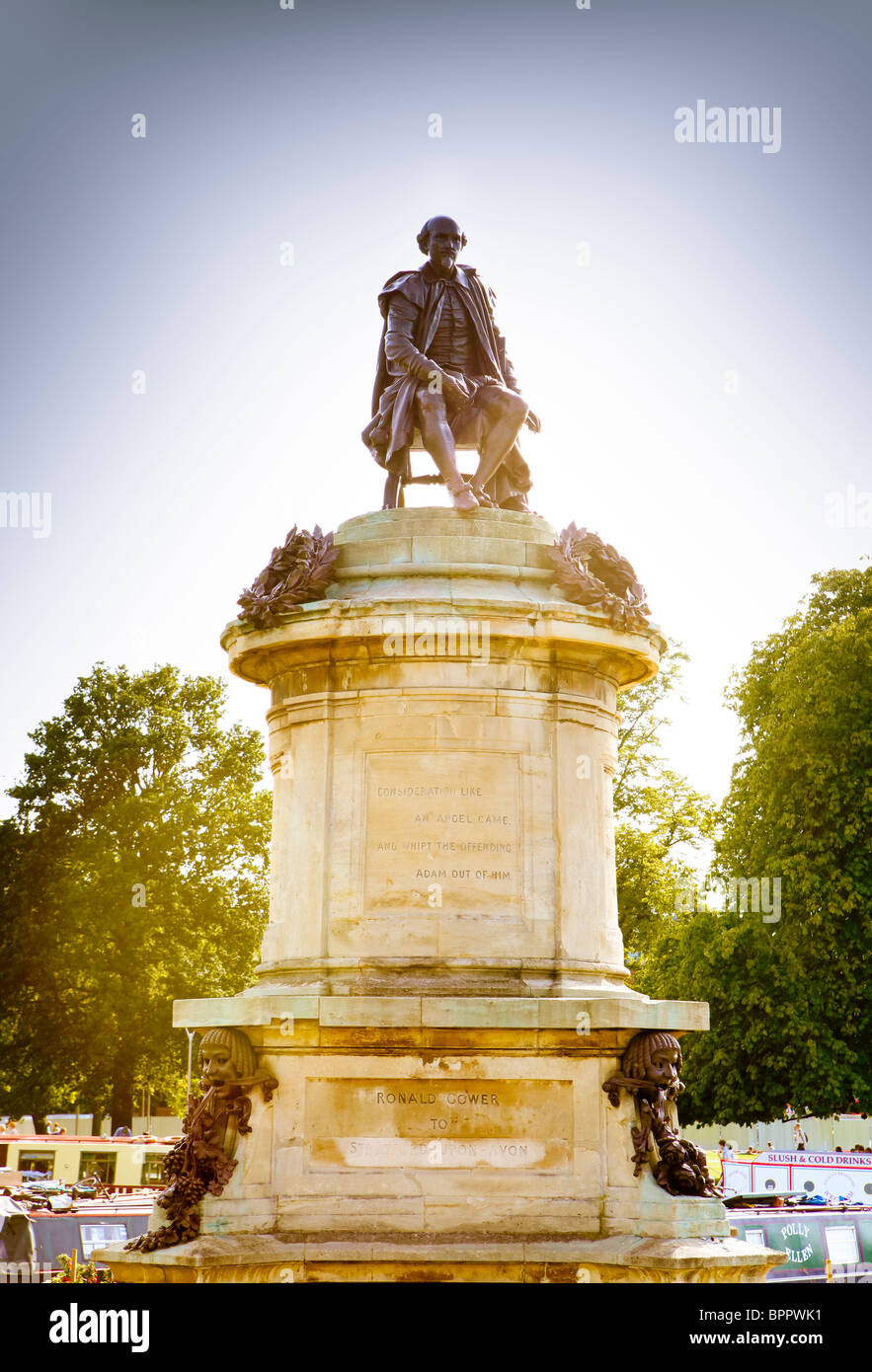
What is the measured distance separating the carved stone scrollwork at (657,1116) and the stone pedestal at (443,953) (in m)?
0.12

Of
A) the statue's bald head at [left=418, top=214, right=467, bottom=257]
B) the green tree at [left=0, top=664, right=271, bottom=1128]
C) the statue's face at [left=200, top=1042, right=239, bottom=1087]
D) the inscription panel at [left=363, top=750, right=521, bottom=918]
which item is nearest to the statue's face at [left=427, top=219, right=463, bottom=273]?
the statue's bald head at [left=418, top=214, right=467, bottom=257]

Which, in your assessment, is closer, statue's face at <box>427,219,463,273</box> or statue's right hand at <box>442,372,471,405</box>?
statue's right hand at <box>442,372,471,405</box>

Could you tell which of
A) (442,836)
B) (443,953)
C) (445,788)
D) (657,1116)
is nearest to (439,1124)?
(443,953)

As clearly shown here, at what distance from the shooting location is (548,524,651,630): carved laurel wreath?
13406 millimetres

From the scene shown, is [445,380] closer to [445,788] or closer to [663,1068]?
[445,788]

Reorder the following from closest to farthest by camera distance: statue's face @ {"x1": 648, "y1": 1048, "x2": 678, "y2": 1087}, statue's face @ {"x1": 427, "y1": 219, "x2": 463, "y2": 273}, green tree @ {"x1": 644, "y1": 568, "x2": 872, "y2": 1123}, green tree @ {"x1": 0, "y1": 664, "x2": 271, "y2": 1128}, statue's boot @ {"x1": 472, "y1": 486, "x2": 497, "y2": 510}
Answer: statue's face @ {"x1": 648, "y1": 1048, "x2": 678, "y2": 1087} < statue's boot @ {"x1": 472, "y1": 486, "x2": 497, "y2": 510} < statue's face @ {"x1": 427, "y1": 219, "x2": 463, "y2": 273} < green tree @ {"x1": 644, "y1": 568, "x2": 872, "y2": 1123} < green tree @ {"x1": 0, "y1": 664, "x2": 271, "y2": 1128}

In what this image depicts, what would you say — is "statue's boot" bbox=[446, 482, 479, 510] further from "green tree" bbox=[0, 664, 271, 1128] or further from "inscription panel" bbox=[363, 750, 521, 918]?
"green tree" bbox=[0, 664, 271, 1128]

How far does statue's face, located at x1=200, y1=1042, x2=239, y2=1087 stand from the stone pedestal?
0.61 feet

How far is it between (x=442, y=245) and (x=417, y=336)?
84 centimetres

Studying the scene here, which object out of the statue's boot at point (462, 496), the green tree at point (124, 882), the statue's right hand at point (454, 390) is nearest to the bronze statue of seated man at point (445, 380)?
the statue's right hand at point (454, 390)

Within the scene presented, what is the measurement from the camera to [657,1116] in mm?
11969

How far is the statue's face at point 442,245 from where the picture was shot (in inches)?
594

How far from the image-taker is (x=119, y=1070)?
43.0 m

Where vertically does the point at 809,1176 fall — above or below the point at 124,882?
below
